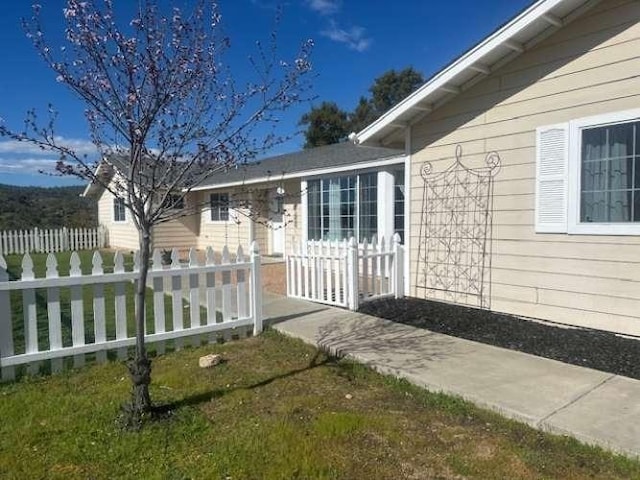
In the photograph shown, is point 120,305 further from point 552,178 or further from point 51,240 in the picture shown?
point 51,240

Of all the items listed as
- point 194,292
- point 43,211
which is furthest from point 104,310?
point 43,211

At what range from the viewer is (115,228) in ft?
74.9

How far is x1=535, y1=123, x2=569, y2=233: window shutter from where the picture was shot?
5586 millimetres

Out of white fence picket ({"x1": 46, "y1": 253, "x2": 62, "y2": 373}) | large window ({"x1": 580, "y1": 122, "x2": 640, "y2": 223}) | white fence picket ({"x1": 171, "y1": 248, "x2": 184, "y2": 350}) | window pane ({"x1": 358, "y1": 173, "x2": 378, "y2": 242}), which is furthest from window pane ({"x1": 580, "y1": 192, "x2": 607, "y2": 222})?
white fence picket ({"x1": 46, "y1": 253, "x2": 62, "y2": 373})

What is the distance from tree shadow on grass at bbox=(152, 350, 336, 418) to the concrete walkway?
321 mm

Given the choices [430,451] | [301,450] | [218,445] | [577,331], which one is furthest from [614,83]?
[218,445]

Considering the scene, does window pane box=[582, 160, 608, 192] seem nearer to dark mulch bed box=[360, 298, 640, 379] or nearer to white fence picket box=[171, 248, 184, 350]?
dark mulch bed box=[360, 298, 640, 379]

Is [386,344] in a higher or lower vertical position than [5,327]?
lower

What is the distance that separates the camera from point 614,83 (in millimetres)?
5156

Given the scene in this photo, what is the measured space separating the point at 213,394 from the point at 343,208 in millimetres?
7889

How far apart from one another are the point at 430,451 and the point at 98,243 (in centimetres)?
2424

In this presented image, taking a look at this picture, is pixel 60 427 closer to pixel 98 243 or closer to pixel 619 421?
pixel 619 421

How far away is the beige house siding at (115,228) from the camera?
20812 mm

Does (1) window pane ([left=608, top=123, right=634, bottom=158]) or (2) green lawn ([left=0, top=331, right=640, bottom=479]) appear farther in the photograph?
(1) window pane ([left=608, top=123, right=634, bottom=158])
